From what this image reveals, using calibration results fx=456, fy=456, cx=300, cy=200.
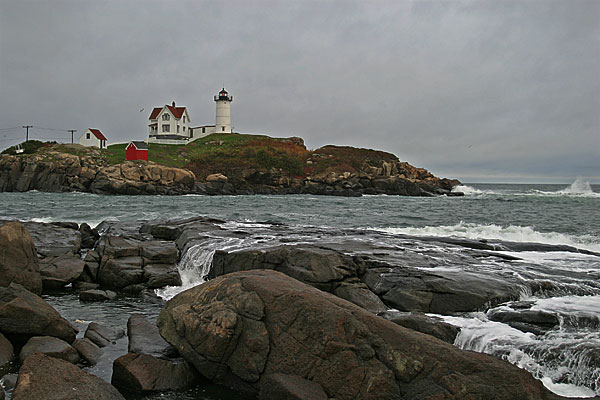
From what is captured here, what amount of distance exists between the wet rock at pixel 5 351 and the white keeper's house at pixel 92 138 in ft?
314

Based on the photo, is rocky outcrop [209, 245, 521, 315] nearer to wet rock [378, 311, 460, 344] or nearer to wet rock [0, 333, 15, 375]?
wet rock [378, 311, 460, 344]

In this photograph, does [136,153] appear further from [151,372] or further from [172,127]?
[151,372]

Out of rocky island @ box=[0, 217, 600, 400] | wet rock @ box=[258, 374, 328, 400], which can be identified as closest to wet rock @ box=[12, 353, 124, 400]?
rocky island @ box=[0, 217, 600, 400]

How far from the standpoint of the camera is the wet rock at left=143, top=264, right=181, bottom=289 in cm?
1547

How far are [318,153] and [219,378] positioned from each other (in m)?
95.4

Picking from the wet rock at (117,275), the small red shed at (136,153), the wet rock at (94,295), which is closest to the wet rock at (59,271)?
the wet rock at (117,275)

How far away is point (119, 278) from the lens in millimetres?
15594

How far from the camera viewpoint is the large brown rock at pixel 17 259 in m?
11.8

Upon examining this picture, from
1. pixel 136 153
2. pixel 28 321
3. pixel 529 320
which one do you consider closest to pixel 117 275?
pixel 28 321

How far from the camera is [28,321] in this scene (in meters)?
9.11

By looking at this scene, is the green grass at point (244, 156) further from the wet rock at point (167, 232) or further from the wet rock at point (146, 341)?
the wet rock at point (146, 341)

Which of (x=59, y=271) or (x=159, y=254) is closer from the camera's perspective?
(x=59, y=271)

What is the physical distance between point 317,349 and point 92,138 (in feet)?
333

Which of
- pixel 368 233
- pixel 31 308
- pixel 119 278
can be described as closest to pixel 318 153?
pixel 368 233
